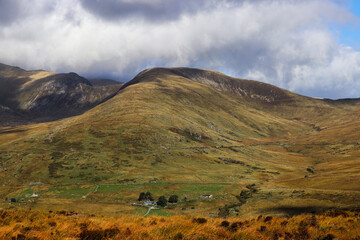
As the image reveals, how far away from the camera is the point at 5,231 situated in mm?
10203

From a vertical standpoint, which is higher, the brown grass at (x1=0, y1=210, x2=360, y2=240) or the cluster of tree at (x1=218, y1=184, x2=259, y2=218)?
the brown grass at (x1=0, y1=210, x2=360, y2=240)

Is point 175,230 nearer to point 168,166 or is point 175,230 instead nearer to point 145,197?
point 145,197

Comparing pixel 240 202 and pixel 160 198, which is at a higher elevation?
pixel 240 202

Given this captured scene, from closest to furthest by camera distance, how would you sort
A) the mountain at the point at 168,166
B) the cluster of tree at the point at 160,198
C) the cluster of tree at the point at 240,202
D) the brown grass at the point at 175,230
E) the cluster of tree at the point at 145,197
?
the brown grass at the point at 175,230
the cluster of tree at the point at 240,202
the cluster of tree at the point at 160,198
the mountain at the point at 168,166
the cluster of tree at the point at 145,197

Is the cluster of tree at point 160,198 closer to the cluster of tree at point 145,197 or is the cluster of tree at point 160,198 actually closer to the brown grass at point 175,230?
the cluster of tree at point 145,197

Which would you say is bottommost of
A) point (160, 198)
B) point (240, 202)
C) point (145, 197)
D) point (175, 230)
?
point (145, 197)

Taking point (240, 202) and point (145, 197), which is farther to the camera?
point (145, 197)

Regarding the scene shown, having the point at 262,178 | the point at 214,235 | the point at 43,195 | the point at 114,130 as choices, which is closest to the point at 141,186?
the point at 43,195

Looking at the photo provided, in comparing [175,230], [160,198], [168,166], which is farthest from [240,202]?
[168,166]

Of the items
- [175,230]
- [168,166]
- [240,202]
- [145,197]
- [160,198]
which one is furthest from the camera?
[168,166]

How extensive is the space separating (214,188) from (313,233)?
74.3 m

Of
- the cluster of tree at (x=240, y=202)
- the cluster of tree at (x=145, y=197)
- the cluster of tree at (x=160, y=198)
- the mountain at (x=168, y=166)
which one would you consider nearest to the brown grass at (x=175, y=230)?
the mountain at (x=168, y=166)

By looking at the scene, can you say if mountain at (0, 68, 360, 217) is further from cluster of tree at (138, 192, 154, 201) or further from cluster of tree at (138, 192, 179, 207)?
cluster of tree at (138, 192, 179, 207)

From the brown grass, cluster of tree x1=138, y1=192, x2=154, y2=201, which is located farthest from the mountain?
the brown grass
